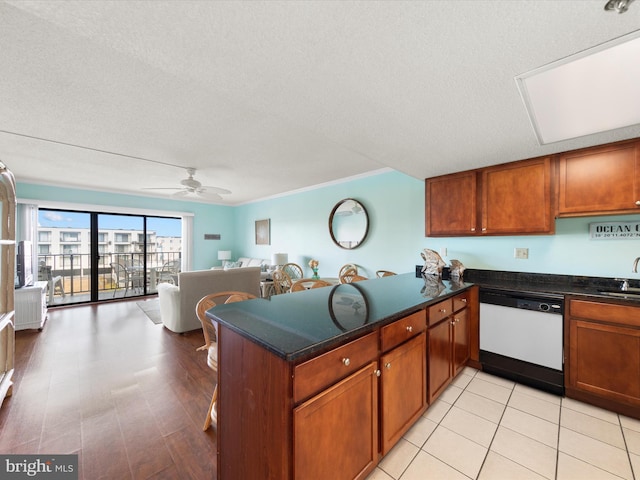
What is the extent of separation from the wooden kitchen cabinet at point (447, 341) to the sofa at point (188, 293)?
9.74 feet

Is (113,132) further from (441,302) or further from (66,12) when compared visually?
(441,302)

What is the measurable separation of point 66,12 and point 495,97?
1.98 metres

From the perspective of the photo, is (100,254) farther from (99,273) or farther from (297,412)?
(297,412)

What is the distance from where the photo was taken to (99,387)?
2.19m

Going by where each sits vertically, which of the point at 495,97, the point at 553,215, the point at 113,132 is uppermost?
the point at 113,132

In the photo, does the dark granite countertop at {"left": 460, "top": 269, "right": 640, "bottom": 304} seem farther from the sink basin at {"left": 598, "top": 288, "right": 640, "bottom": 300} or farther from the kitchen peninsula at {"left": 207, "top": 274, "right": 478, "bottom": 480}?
the kitchen peninsula at {"left": 207, "top": 274, "right": 478, "bottom": 480}

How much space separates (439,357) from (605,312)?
1259mm

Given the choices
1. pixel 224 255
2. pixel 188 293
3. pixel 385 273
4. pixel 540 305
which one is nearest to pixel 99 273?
pixel 224 255

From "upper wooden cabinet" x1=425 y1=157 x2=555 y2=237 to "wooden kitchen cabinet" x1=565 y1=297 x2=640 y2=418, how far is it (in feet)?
2.46

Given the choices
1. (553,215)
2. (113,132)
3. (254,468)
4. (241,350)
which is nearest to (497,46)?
(241,350)

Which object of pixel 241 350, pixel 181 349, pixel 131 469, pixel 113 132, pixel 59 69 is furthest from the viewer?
pixel 181 349

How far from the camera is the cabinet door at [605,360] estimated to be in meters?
1.78

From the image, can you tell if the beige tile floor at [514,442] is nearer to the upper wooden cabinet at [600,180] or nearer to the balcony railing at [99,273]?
the upper wooden cabinet at [600,180]

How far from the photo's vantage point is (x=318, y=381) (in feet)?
3.31
